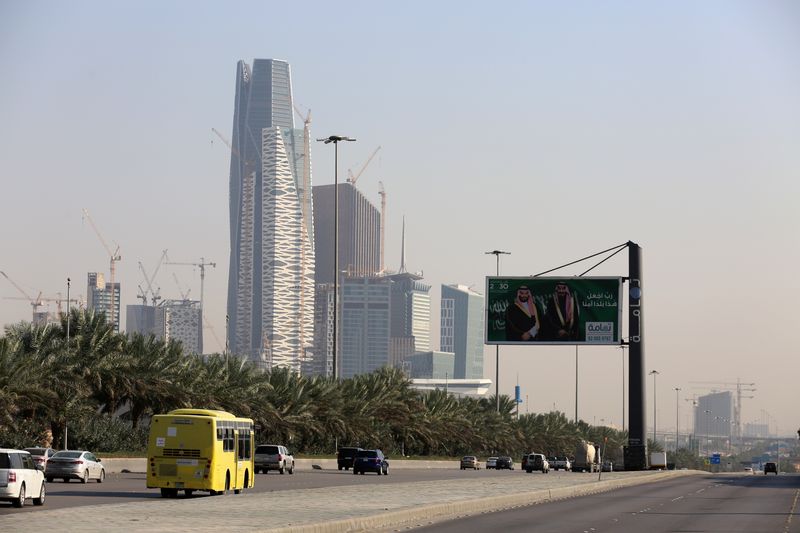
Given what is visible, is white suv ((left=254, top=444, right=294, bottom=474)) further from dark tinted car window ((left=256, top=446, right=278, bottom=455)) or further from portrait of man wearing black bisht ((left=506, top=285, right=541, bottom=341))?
portrait of man wearing black bisht ((left=506, top=285, right=541, bottom=341))

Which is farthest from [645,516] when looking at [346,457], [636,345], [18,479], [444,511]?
Answer: [346,457]

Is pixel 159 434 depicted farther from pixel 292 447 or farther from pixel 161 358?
pixel 292 447

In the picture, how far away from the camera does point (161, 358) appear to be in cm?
7294

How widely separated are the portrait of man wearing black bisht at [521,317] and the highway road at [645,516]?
1916 centimetres

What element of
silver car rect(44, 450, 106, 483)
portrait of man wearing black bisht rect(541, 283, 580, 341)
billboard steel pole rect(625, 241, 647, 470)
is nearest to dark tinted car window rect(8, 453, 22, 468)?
silver car rect(44, 450, 106, 483)

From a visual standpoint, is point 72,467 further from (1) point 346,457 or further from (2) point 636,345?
(2) point 636,345

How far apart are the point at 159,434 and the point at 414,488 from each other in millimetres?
12110

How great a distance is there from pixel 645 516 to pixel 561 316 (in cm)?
3381

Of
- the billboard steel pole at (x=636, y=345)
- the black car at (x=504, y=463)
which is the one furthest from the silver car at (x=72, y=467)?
the black car at (x=504, y=463)

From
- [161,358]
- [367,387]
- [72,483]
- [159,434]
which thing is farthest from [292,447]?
[159,434]

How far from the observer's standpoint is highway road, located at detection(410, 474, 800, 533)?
30.9m

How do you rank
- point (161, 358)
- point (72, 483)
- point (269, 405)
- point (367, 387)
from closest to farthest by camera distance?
point (72, 483), point (161, 358), point (269, 405), point (367, 387)

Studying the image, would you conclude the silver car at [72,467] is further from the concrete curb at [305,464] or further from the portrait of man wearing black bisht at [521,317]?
the portrait of man wearing black bisht at [521,317]

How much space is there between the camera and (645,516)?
36.5 metres
